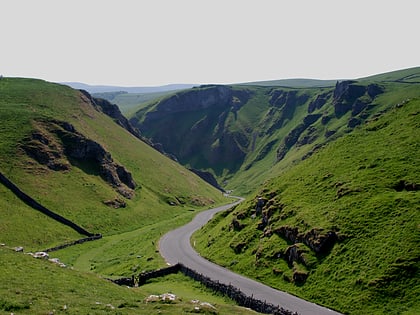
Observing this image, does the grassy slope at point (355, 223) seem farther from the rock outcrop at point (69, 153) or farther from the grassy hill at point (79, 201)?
the rock outcrop at point (69, 153)

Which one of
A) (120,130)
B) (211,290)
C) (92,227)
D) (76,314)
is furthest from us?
(120,130)

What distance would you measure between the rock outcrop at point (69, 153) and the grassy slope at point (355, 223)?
55.1 meters

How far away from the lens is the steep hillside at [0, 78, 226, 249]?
108500mm

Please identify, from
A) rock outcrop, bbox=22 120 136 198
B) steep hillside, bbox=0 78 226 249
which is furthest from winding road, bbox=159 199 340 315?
rock outcrop, bbox=22 120 136 198

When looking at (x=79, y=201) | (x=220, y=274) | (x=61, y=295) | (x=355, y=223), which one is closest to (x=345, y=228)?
(x=355, y=223)

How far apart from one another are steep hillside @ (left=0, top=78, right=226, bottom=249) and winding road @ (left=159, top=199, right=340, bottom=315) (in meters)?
24.3

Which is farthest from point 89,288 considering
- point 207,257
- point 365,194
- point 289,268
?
point 365,194

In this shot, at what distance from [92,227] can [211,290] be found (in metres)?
56.7

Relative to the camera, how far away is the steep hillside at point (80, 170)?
10850 centimetres

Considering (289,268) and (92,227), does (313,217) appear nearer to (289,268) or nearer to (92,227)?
(289,268)

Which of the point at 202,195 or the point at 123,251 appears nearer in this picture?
the point at 123,251

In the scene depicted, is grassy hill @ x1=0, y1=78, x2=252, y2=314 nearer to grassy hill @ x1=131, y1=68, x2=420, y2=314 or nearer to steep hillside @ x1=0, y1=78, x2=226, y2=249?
steep hillside @ x1=0, y1=78, x2=226, y2=249

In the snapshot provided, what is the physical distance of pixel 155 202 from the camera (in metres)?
137

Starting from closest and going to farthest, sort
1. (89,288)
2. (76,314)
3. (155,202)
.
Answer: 1. (76,314)
2. (89,288)
3. (155,202)
